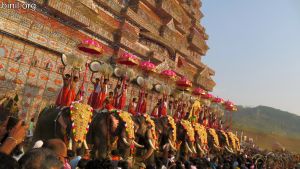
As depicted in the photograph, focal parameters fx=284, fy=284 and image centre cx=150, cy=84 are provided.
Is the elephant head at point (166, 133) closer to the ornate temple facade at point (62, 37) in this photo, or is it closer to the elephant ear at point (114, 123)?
the elephant ear at point (114, 123)

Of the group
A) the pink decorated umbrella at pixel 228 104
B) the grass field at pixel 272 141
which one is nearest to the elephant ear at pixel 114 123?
the pink decorated umbrella at pixel 228 104

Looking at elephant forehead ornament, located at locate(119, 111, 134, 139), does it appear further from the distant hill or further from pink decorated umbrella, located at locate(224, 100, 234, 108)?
the distant hill

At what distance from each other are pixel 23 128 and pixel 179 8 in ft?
99.0

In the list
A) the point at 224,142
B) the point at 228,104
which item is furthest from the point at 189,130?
the point at 228,104

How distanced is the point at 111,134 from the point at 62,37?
8708 mm

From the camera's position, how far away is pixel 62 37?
16016mm

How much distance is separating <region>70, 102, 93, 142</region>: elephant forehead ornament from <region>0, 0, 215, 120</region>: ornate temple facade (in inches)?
241

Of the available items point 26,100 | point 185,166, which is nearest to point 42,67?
point 26,100

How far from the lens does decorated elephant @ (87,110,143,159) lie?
30.3 feet

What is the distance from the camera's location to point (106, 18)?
20297 millimetres

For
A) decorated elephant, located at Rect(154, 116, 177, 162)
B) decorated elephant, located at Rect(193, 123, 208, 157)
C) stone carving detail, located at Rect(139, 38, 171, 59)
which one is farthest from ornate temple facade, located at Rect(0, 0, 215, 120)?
decorated elephant, located at Rect(193, 123, 208, 157)

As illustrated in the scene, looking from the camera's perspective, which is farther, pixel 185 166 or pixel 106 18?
pixel 106 18

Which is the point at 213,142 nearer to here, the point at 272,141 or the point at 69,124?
the point at 69,124

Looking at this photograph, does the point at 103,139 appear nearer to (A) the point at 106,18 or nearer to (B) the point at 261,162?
(B) the point at 261,162
